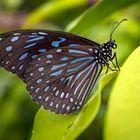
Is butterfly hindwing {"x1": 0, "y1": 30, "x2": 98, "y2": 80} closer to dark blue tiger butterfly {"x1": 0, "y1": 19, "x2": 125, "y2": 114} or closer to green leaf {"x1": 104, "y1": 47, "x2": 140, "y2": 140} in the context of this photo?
dark blue tiger butterfly {"x1": 0, "y1": 19, "x2": 125, "y2": 114}

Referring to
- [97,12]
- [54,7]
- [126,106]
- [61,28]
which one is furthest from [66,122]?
[61,28]

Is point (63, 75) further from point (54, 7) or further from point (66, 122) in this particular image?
point (54, 7)

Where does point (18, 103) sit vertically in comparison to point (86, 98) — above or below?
above

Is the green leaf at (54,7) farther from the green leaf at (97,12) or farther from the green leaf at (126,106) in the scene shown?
the green leaf at (126,106)

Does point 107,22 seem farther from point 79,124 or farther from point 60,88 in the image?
point 79,124

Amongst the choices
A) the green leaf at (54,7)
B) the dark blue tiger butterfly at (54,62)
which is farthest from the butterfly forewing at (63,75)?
the green leaf at (54,7)

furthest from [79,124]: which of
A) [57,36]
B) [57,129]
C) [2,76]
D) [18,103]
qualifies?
[2,76]
